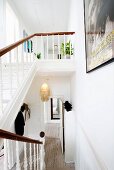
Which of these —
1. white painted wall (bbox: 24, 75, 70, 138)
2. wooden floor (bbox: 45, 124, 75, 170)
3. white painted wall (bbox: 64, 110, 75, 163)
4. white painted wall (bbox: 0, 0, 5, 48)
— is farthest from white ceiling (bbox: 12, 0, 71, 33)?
wooden floor (bbox: 45, 124, 75, 170)

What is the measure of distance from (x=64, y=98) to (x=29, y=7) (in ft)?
11.5

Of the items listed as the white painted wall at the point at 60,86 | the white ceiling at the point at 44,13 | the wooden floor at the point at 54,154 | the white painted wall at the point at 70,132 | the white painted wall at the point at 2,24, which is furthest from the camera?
the white painted wall at the point at 60,86

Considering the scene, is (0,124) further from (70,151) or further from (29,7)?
(29,7)

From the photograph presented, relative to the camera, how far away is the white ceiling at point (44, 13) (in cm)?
531

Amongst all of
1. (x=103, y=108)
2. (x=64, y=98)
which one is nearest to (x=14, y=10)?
(x=64, y=98)

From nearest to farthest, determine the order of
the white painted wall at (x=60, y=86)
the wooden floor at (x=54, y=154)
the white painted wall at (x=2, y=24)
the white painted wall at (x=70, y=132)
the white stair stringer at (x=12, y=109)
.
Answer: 1. the white stair stringer at (x=12, y=109)
2. the white painted wall at (x=2, y=24)
3. the white painted wall at (x=70, y=132)
4. the wooden floor at (x=54, y=154)
5. the white painted wall at (x=60, y=86)

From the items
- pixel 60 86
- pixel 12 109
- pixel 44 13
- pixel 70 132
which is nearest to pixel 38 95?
pixel 60 86

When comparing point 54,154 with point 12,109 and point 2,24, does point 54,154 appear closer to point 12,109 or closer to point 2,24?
point 12,109

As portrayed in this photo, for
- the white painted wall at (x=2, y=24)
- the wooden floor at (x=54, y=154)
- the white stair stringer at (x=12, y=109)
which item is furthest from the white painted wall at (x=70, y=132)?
the white painted wall at (x=2, y=24)

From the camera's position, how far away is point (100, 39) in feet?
4.80

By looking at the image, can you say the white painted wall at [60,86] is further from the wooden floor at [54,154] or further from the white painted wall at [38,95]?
the wooden floor at [54,154]

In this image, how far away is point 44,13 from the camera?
612 centimetres

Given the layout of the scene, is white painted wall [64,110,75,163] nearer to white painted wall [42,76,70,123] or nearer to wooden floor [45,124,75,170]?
wooden floor [45,124,75,170]

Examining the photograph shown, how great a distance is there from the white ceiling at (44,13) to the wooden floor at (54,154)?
5.13m
